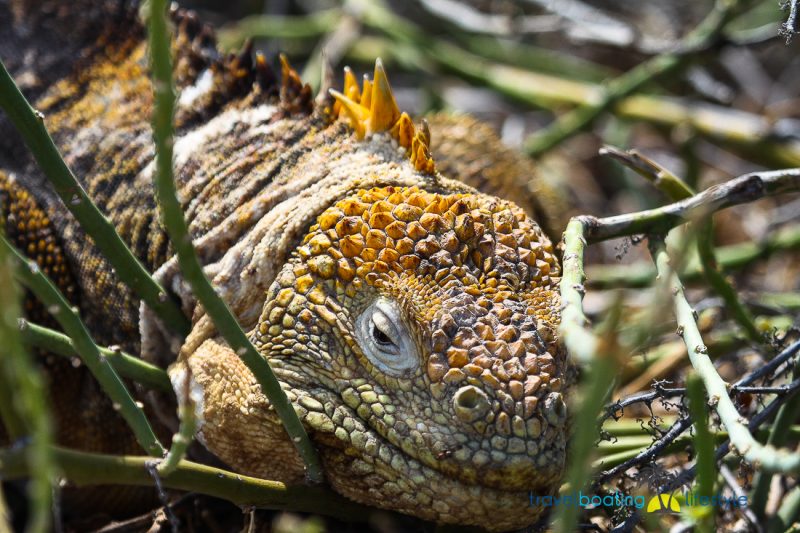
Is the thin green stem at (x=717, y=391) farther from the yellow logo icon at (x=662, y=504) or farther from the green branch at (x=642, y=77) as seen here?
the green branch at (x=642, y=77)

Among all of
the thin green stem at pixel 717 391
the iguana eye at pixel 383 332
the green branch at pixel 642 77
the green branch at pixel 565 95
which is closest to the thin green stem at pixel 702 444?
the thin green stem at pixel 717 391

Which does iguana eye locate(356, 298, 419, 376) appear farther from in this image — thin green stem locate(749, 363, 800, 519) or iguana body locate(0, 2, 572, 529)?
thin green stem locate(749, 363, 800, 519)

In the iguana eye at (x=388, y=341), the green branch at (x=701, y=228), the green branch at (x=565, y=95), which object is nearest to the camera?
the iguana eye at (x=388, y=341)

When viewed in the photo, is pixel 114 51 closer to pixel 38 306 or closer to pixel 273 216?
pixel 38 306

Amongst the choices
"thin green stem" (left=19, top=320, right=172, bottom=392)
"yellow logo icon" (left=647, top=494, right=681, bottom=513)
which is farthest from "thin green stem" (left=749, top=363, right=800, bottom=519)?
"thin green stem" (left=19, top=320, right=172, bottom=392)

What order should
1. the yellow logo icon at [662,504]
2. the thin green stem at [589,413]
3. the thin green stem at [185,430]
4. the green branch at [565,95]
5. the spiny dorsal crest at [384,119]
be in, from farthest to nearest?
the green branch at [565,95] < the spiny dorsal crest at [384,119] < the yellow logo icon at [662,504] < the thin green stem at [185,430] < the thin green stem at [589,413]

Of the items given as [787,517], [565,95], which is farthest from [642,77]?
[787,517]
